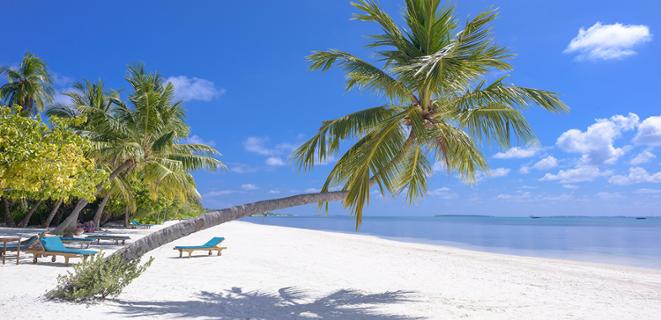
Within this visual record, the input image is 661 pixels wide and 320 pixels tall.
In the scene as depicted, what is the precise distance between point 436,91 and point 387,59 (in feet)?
3.23

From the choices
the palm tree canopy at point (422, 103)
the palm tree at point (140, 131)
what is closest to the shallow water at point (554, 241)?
the palm tree canopy at point (422, 103)

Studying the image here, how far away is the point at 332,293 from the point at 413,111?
350cm

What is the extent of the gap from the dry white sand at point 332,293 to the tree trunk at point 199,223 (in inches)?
29.1

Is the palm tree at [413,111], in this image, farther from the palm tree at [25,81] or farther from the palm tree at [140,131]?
the palm tree at [25,81]

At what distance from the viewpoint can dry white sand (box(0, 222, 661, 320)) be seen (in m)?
6.04

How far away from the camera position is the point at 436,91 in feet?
22.5

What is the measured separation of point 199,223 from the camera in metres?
6.14

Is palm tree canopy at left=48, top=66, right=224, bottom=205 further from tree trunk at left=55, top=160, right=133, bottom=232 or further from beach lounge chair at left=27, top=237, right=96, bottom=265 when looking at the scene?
beach lounge chair at left=27, top=237, right=96, bottom=265

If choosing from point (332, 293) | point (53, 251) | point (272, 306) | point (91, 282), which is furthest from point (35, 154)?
point (332, 293)

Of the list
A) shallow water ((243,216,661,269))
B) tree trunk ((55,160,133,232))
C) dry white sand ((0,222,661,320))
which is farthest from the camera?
shallow water ((243,216,661,269))

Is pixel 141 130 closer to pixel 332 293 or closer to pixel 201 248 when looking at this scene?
pixel 201 248

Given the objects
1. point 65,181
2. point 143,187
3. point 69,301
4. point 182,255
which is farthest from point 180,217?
point 69,301

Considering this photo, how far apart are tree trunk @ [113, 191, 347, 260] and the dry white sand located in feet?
2.43

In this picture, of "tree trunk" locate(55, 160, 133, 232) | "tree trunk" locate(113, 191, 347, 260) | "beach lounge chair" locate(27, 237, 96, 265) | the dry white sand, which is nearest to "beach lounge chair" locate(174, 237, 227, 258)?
the dry white sand
